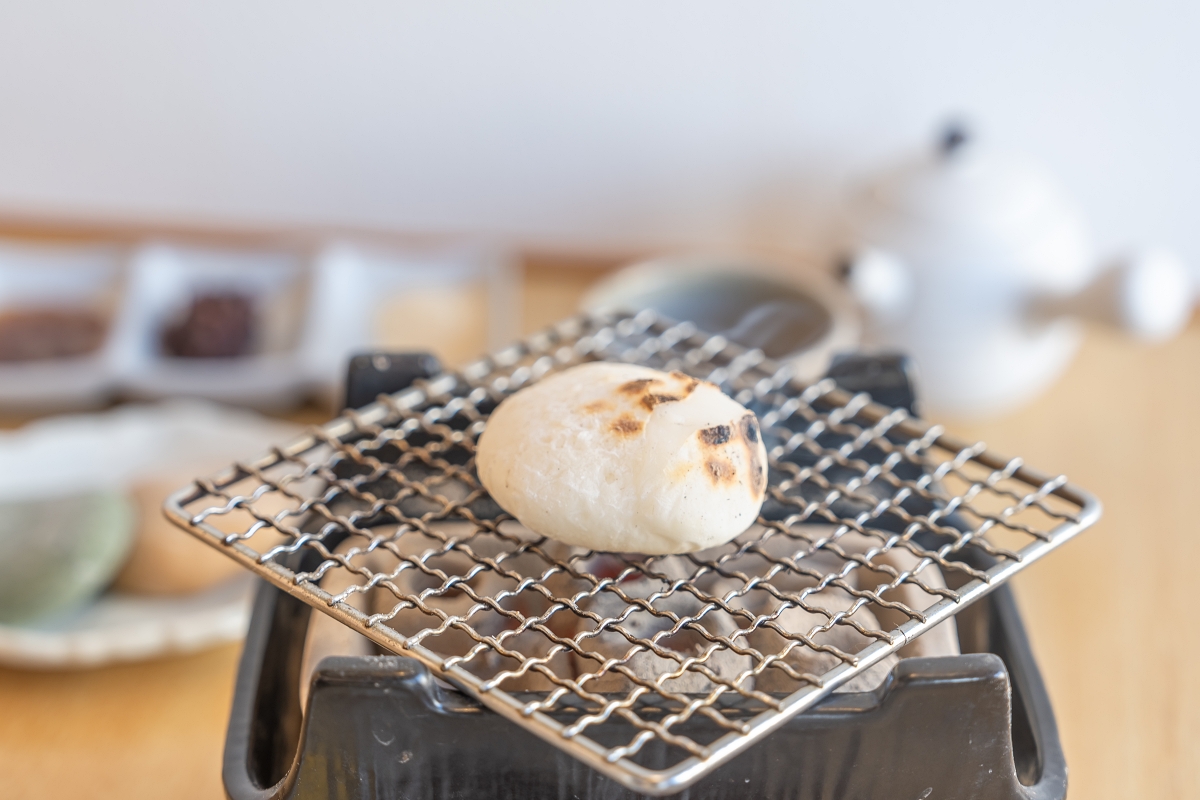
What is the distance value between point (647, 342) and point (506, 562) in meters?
0.26

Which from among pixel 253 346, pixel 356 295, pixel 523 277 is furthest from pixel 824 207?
pixel 253 346

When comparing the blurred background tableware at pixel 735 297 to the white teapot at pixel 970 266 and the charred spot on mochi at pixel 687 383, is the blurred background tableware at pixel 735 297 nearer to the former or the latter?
the white teapot at pixel 970 266

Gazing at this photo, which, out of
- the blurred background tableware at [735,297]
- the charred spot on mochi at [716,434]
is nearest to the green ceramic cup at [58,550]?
the blurred background tableware at [735,297]

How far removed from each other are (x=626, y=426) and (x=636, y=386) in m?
0.04

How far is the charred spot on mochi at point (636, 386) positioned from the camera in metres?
0.65

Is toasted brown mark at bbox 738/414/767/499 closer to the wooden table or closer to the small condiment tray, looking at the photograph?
the wooden table

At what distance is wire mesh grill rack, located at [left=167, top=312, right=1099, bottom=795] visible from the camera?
535 mm

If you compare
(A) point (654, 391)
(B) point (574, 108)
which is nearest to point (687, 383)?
(A) point (654, 391)

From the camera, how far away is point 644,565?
0.64 metres

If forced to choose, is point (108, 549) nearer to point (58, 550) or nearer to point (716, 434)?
point (58, 550)

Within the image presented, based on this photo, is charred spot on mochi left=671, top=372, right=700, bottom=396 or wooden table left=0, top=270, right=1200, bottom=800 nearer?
charred spot on mochi left=671, top=372, right=700, bottom=396

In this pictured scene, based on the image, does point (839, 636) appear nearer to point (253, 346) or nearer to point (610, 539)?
point (610, 539)

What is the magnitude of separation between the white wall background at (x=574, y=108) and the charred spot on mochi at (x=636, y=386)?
3.09 ft

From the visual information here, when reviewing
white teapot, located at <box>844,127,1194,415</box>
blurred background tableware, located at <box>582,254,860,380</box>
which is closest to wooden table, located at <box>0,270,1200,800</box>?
white teapot, located at <box>844,127,1194,415</box>
